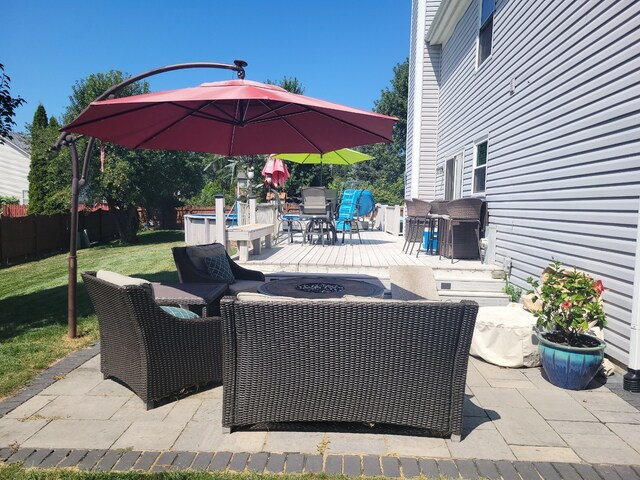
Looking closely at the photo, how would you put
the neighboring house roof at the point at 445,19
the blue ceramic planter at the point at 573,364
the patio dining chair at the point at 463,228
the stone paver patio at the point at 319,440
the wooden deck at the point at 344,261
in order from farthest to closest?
1. the neighboring house roof at the point at 445,19
2. the patio dining chair at the point at 463,228
3. the wooden deck at the point at 344,261
4. the blue ceramic planter at the point at 573,364
5. the stone paver patio at the point at 319,440

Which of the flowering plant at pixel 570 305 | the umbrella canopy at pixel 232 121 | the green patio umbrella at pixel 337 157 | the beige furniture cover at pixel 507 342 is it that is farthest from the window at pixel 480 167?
the flowering plant at pixel 570 305

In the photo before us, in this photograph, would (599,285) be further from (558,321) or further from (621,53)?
(621,53)

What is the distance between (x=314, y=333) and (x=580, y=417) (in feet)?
6.44

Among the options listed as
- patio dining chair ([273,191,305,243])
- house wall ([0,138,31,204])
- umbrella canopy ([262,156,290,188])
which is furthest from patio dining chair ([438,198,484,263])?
house wall ([0,138,31,204])

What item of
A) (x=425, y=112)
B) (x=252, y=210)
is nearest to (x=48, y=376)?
(x=252, y=210)

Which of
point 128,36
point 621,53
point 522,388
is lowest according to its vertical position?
point 522,388

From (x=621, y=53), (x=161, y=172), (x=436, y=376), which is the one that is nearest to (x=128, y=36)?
(x=161, y=172)

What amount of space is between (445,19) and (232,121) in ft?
23.3

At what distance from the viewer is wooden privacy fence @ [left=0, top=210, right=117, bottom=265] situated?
38.5 feet

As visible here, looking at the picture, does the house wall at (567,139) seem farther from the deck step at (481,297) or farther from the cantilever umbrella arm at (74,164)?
the cantilever umbrella arm at (74,164)

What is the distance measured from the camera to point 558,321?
3445 millimetres

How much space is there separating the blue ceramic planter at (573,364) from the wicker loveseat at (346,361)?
1.37m

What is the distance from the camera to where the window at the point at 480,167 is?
7562mm

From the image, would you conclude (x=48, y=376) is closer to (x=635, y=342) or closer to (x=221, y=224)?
(x=221, y=224)
